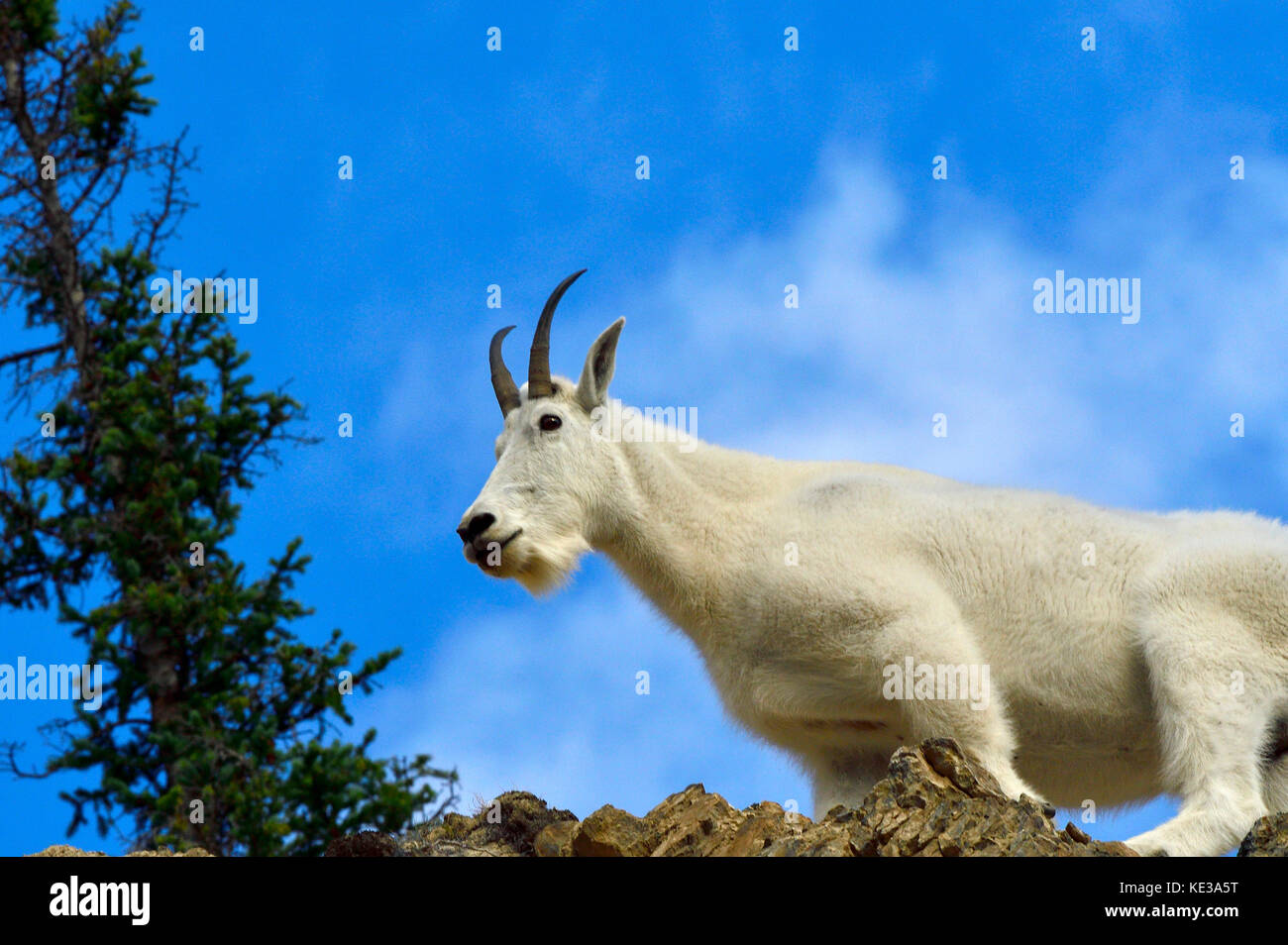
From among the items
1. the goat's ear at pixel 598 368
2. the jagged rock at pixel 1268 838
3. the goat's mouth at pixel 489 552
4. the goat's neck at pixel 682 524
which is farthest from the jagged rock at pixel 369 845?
the jagged rock at pixel 1268 838

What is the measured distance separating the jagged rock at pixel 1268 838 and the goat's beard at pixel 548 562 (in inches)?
178

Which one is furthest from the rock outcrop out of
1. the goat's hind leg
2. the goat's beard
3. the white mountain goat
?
the goat's beard

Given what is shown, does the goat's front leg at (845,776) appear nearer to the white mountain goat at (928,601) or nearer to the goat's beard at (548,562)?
the white mountain goat at (928,601)

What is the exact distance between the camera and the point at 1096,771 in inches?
372

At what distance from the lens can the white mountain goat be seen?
8750 mm

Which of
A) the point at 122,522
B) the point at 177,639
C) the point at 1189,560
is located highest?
the point at 122,522

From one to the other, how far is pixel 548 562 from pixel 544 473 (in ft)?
1.97

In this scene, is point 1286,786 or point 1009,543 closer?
point 1286,786

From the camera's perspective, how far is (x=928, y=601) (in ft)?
29.8

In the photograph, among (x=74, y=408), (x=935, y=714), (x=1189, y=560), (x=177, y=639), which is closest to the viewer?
(x=935, y=714)

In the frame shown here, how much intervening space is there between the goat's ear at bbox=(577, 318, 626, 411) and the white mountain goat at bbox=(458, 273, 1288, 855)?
0.02m

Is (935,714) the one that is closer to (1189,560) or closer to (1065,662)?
(1065,662)
